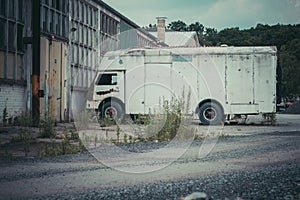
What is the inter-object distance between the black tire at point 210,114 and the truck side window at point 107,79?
4.05 m

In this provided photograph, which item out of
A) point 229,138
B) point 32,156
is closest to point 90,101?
point 229,138

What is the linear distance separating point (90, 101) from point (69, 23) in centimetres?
366

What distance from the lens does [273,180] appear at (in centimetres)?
733

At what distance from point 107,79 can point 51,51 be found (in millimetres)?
3769

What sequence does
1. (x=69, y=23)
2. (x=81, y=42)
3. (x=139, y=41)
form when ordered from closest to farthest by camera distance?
(x=69, y=23) → (x=81, y=42) → (x=139, y=41)

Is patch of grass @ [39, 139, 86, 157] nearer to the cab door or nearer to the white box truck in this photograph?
the white box truck

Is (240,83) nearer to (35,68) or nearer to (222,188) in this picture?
(35,68)

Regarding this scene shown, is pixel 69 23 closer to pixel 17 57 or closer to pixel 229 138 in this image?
pixel 17 57

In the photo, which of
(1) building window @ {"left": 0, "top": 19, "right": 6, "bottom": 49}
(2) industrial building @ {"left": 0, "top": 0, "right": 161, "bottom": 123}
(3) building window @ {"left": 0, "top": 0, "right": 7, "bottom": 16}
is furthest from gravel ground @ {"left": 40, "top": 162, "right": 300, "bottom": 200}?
(3) building window @ {"left": 0, "top": 0, "right": 7, "bottom": 16}

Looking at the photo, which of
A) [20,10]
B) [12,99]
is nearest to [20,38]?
[20,10]

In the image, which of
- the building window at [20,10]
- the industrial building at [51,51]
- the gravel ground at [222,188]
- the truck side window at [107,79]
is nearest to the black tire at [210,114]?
the truck side window at [107,79]

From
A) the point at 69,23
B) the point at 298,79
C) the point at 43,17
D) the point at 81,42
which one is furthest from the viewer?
the point at 298,79

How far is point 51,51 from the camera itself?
20125 mm

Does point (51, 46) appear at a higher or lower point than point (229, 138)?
higher
